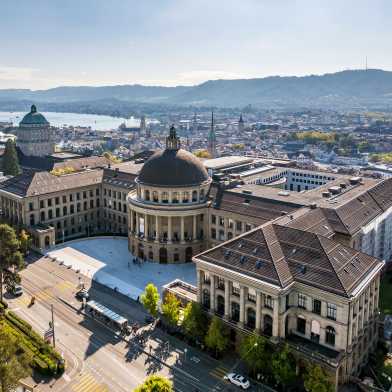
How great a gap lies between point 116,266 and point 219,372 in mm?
50788

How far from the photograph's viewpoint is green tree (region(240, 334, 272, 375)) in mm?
67125

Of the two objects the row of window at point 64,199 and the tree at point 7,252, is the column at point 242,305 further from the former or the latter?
the row of window at point 64,199

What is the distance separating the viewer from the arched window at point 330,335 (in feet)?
223

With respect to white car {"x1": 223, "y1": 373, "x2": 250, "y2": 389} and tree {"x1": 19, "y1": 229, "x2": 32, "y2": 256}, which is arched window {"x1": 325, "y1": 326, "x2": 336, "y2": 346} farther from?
tree {"x1": 19, "y1": 229, "x2": 32, "y2": 256}

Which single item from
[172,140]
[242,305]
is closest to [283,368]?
[242,305]

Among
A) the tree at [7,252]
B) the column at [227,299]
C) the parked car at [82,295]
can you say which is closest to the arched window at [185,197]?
the parked car at [82,295]

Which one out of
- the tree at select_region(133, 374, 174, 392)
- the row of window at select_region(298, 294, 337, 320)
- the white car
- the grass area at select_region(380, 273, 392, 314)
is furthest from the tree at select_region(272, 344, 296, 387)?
the grass area at select_region(380, 273, 392, 314)

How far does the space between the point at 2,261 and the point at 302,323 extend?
189ft

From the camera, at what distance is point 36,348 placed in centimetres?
7438

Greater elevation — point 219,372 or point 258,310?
point 258,310

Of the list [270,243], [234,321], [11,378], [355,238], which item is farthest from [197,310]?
[355,238]

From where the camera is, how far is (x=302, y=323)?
71.6 metres

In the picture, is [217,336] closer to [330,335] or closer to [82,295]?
[330,335]

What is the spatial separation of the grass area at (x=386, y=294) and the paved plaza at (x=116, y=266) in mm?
40583
